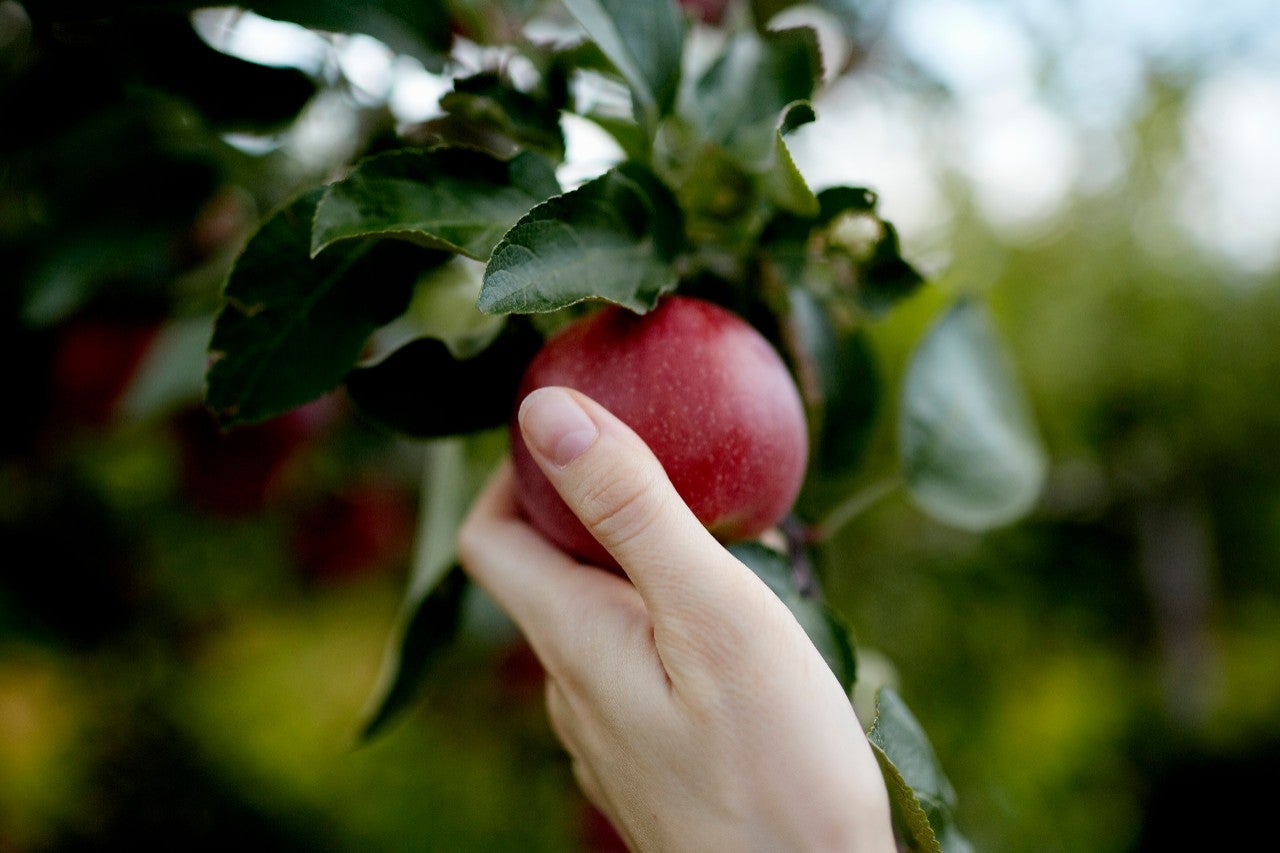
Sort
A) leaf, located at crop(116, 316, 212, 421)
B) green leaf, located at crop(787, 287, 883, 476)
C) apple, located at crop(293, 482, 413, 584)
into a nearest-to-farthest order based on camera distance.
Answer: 1. green leaf, located at crop(787, 287, 883, 476)
2. leaf, located at crop(116, 316, 212, 421)
3. apple, located at crop(293, 482, 413, 584)

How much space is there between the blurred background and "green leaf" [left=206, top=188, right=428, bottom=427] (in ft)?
0.42

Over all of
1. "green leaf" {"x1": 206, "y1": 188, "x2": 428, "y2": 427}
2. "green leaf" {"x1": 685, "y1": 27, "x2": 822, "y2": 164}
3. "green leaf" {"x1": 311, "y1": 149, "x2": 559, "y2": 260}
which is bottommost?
"green leaf" {"x1": 206, "y1": 188, "x2": 428, "y2": 427}

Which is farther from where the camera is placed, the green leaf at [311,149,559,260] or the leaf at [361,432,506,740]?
the leaf at [361,432,506,740]

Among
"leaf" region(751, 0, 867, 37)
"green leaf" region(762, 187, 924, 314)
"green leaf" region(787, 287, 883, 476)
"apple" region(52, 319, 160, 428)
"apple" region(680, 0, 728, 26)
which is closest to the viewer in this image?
"green leaf" region(762, 187, 924, 314)

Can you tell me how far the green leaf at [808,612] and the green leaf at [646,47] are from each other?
0.23 metres

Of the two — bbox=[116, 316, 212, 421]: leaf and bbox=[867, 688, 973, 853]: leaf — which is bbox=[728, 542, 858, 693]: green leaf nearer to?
bbox=[867, 688, 973, 853]: leaf

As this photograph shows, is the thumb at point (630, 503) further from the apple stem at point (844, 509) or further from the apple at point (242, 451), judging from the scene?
the apple at point (242, 451)

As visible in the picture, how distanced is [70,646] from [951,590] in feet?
5.86

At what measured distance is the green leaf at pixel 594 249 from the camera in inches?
12.3

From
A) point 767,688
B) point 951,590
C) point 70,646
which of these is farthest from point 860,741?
point 951,590

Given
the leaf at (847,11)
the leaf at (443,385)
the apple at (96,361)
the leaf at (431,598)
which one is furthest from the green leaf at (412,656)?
the leaf at (847,11)

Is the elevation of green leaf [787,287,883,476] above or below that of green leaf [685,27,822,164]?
below

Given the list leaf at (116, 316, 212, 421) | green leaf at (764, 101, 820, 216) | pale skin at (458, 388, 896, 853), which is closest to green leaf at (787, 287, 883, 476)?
green leaf at (764, 101, 820, 216)

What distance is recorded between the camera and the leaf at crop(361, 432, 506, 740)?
0.57 m
